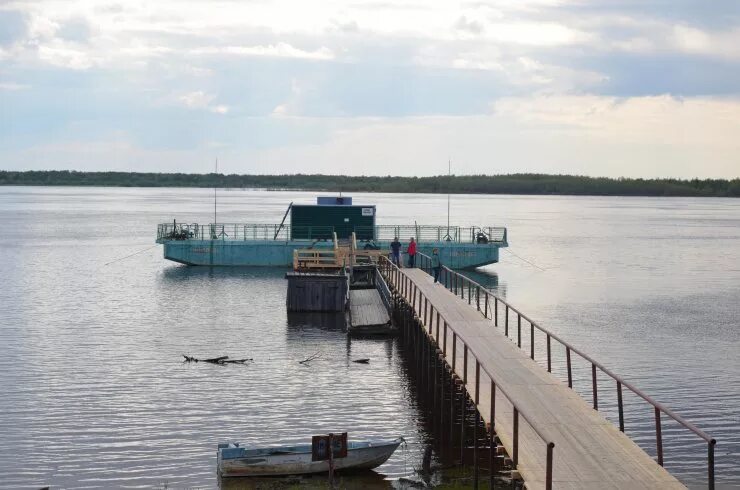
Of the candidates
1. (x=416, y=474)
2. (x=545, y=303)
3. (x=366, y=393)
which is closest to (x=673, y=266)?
(x=545, y=303)

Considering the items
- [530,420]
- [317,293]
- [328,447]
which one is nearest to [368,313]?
[317,293]

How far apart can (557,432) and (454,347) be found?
6.43m

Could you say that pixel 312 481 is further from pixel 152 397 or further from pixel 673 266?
pixel 673 266

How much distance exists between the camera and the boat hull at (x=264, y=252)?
6600 cm

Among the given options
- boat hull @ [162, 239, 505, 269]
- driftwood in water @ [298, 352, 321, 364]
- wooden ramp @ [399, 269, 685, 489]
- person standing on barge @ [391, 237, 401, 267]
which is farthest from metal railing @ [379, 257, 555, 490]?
boat hull @ [162, 239, 505, 269]

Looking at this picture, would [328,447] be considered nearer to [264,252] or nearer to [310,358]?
[310,358]

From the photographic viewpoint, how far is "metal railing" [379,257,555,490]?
53.4 feet

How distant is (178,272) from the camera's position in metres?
67.9

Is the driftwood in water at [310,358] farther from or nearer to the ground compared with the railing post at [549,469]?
nearer to the ground

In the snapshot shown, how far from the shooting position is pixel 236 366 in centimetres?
3384

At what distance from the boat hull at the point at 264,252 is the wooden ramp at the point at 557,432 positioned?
3926 cm

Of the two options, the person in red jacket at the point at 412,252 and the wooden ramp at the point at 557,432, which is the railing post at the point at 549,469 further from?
the person in red jacket at the point at 412,252

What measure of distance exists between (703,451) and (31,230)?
112m

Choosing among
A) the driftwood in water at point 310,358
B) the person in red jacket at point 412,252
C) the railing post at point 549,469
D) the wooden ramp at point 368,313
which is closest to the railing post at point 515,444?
the railing post at point 549,469
